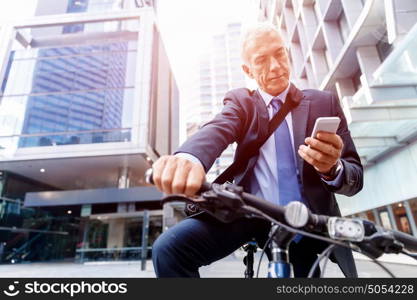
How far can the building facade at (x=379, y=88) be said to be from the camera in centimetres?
584

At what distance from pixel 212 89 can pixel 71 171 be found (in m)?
39.0

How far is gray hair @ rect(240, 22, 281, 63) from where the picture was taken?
1.39 m

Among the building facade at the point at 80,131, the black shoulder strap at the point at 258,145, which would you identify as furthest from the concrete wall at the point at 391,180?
the building facade at the point at 80,131

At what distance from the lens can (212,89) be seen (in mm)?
53125

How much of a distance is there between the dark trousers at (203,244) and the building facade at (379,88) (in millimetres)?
4753

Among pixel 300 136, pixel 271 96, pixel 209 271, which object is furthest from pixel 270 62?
pixel 209 271

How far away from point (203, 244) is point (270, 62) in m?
0.97

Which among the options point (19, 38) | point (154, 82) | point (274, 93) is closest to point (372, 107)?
point (274, 93)

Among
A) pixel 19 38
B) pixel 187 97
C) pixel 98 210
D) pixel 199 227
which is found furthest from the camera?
pixel 187 97

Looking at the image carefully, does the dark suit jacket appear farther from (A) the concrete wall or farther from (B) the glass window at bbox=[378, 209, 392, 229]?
(B) the glass window at bbox=[378, 209, 392, 229]

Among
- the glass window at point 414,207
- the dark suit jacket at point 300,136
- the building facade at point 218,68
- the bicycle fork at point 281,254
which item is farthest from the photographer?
the building facade at point 218,68

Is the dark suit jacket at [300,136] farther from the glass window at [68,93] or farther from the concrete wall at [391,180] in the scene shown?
the glass window at [68,93]

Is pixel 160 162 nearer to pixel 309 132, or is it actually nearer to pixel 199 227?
pixel 199 227

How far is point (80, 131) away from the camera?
16750 millimetres
